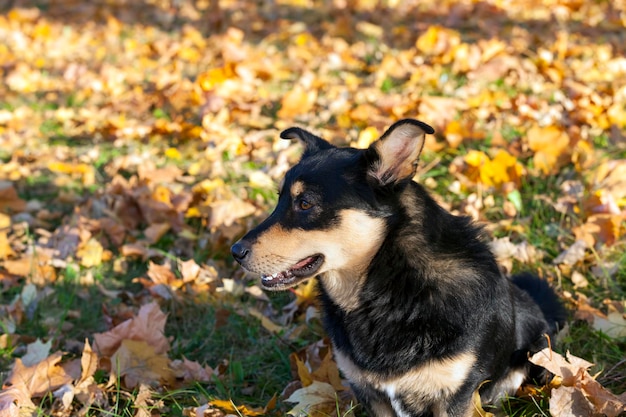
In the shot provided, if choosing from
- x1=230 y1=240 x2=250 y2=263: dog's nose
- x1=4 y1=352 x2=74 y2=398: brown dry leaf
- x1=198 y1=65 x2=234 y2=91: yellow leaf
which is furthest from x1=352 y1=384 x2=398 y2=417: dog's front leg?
x1=198 y1=65 x2=234 y2=91: yellow leaf

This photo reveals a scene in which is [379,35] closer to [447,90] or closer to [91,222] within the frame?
[447,90]

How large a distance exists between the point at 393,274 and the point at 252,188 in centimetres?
262

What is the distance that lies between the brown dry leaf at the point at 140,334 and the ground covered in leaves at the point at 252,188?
0.01 metres

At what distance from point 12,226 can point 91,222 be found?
685mm

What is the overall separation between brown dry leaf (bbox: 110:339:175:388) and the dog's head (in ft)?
3.32

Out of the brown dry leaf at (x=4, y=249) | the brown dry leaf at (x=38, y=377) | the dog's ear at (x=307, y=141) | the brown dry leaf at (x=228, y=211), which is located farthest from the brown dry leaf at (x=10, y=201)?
the dog's ear at (x=307, y=141)

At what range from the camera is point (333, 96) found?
22.9 feet

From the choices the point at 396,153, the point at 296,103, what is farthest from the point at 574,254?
the point at 296,103

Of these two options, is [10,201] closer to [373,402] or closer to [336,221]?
[336,221]

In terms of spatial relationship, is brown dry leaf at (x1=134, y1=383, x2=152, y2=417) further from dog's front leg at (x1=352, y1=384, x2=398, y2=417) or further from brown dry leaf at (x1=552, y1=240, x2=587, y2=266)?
brown dry leaf at (x1=552, y1=240, x2=587, y2=266)

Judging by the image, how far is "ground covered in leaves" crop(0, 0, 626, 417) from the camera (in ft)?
11.8

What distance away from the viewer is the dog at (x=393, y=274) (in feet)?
9.55

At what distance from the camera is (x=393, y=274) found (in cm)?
301

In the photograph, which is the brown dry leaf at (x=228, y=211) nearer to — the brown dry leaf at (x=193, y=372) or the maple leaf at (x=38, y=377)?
the brown dry leaf at (x=193, y=372)
